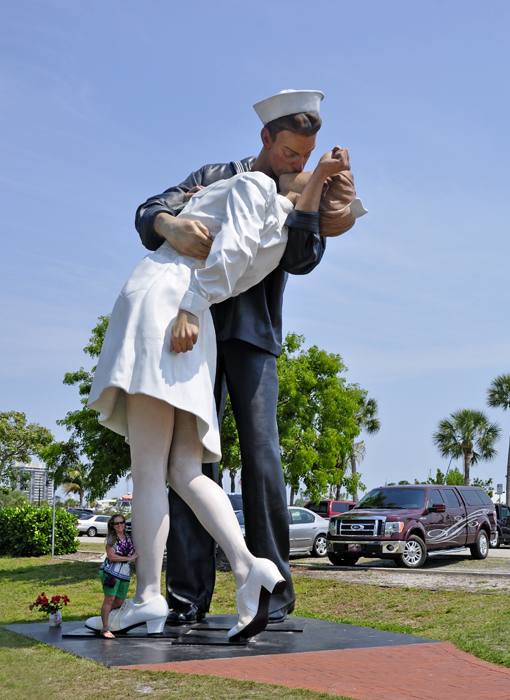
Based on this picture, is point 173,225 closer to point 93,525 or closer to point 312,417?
point 312,417

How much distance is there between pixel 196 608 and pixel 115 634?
66 cm

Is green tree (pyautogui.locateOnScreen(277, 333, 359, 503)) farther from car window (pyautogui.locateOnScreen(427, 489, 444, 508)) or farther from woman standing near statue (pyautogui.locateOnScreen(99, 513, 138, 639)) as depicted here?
woman standing near statue (pyautogui.locateOnScreen(99, 513, 138, 639))

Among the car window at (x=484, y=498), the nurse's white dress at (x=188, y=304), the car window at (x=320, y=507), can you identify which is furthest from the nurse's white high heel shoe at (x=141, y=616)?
the car window at (x=320, y=507)

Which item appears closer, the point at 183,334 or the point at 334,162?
the point at 183,334

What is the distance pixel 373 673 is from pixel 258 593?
2.26 feet

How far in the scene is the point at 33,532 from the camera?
746 inches

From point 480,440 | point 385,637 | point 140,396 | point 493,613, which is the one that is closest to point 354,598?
point 493,613

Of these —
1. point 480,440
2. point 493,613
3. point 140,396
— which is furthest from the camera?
point 480,440

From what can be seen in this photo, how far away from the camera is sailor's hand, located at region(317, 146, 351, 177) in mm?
4402

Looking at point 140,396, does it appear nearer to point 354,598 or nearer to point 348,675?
point 348,675

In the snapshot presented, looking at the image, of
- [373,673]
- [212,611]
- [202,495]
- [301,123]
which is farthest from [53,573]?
[301,123]

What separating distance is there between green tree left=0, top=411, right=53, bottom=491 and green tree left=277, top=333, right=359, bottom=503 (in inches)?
585

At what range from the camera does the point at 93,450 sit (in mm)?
14773

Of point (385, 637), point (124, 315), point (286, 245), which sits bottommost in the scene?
point (385, 637)
